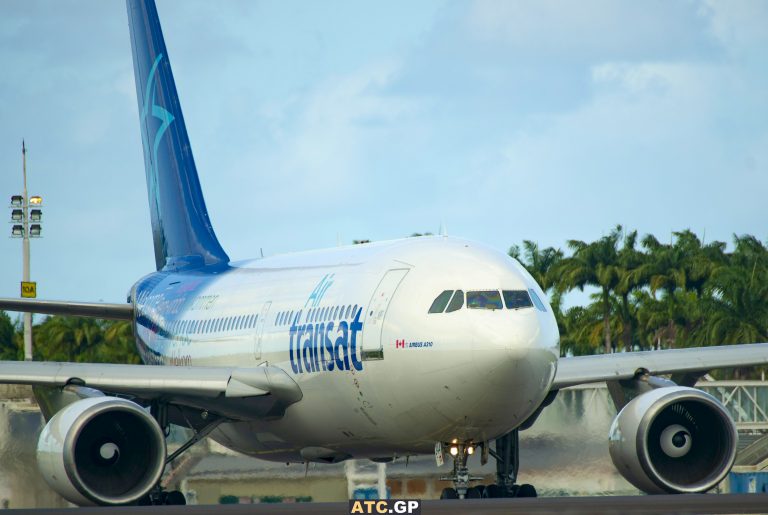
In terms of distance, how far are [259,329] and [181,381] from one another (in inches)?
108

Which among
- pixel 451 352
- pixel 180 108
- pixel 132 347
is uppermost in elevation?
pixel 180 108

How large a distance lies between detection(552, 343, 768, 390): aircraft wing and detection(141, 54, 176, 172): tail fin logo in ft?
48.7

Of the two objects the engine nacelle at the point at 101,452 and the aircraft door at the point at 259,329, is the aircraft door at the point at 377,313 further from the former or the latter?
the aircraft door at the point at 259,329

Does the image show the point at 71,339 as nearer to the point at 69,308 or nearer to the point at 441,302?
the point at 69,308

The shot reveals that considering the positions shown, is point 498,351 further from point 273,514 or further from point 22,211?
point 22,211

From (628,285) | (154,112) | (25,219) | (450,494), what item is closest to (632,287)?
(628,285)

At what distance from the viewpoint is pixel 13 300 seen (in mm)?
28469

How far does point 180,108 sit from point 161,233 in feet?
9.57

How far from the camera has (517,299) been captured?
19359mm

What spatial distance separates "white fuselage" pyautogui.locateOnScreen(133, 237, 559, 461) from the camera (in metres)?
18.8

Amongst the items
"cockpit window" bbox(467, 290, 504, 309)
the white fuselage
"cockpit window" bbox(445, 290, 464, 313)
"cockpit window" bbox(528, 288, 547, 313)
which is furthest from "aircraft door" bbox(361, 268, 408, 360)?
"cockpit window" bbox(528, 288, 547, 313)

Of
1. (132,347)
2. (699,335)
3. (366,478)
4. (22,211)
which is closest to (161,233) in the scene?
(366,478)


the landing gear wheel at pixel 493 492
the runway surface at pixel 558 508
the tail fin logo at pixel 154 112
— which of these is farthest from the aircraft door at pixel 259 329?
the tail fin logo at pixel 154 112

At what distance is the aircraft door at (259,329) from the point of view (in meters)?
23.9
